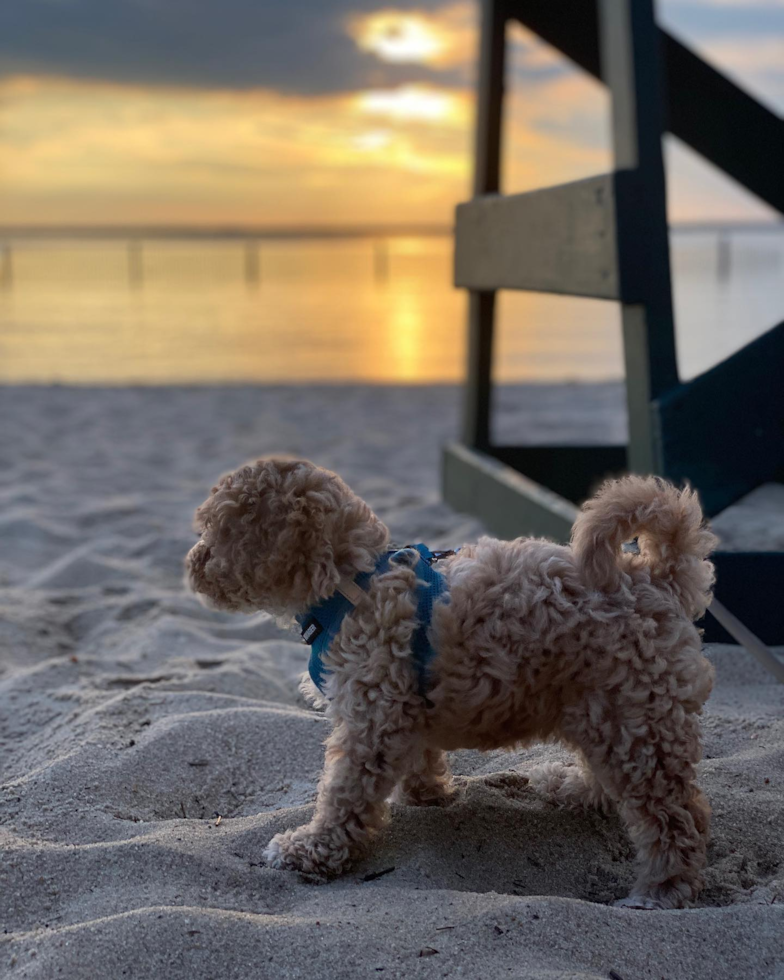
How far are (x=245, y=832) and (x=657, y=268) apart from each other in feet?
8.63

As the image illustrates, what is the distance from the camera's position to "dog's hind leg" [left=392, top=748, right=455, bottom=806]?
117 inches

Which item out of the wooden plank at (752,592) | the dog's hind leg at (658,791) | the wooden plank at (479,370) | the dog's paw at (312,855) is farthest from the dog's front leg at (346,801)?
the wooden plank at (479,370)

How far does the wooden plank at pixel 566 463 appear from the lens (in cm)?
696

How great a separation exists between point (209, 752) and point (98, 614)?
173 centimetres

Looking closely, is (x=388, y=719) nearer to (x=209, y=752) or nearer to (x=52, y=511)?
(x=209, y=752)

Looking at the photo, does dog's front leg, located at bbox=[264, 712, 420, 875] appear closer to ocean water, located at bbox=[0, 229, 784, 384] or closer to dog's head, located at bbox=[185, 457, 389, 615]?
dog's head, located at bbox=[185, 457, 389, 615]

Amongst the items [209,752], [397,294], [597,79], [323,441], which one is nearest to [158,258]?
[397,294]

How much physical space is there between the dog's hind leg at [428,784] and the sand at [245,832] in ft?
0.14

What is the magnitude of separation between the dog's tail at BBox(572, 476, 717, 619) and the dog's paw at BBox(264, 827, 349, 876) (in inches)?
37.8

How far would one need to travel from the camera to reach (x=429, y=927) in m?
2.30

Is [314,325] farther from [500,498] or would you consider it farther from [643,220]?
[643,220]

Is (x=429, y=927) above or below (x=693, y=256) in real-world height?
below

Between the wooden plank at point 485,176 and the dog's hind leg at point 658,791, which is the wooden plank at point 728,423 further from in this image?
the wooden plank at point 485,176

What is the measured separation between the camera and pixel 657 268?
3994 mm
